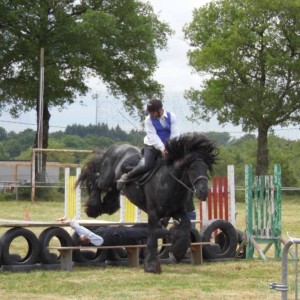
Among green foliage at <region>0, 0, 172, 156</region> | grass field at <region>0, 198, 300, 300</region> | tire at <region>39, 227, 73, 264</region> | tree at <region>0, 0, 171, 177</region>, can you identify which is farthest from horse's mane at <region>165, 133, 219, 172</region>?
tree at <region>0, 0, 171, 177</region>

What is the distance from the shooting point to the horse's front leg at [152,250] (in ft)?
35.9

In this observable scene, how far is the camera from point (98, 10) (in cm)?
4150

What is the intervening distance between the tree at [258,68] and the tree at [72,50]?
11.2 ft

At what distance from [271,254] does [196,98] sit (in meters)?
32.0

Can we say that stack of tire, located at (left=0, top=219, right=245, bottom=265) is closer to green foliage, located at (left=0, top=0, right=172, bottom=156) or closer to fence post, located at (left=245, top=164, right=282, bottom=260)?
fence post, located at (left=245, top=164, right=282, bottom=260)

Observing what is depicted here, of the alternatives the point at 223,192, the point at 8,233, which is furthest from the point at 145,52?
the point at 8,233

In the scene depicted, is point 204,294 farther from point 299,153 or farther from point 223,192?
point 299,153

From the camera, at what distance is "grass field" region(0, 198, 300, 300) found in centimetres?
891

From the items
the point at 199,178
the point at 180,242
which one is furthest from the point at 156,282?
the point at 199,178

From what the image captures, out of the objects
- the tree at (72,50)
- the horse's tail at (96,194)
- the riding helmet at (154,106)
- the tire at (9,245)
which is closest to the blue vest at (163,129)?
the riding helmet at (154,106)

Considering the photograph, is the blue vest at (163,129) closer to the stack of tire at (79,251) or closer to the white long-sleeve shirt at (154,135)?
the white long-sleeve shirt at (154,135)

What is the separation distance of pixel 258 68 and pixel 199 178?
31.3m

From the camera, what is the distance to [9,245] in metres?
11.0

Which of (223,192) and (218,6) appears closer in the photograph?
(223,192)
